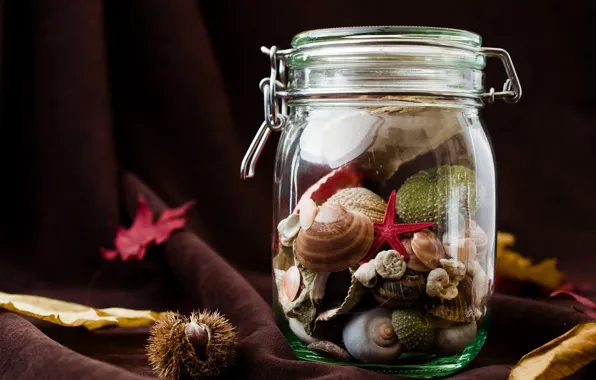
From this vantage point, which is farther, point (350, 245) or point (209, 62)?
point (209, 62)

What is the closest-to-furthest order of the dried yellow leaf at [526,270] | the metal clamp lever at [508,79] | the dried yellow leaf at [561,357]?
the dried yellow leaf at [561,357] → the metal clamp lever at [508,79] → the dried yellow leaf at [526,270]

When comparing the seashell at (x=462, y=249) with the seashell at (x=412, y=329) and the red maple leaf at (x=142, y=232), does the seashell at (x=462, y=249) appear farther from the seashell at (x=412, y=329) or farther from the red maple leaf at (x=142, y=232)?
the red maple leaf at (x=142, y=232)

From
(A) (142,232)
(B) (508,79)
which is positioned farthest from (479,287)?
(A) (142,232)

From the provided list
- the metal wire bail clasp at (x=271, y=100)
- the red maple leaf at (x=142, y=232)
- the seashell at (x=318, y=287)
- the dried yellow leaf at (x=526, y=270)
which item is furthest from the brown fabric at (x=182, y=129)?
the seashell at (x=318, y=287)

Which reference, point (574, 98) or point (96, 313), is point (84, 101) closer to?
point (96, 313)

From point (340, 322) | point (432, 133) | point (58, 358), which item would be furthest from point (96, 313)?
point (432, 133)

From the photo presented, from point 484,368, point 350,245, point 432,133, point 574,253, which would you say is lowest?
point 574,253

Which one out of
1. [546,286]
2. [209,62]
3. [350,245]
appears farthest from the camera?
[209,62]
